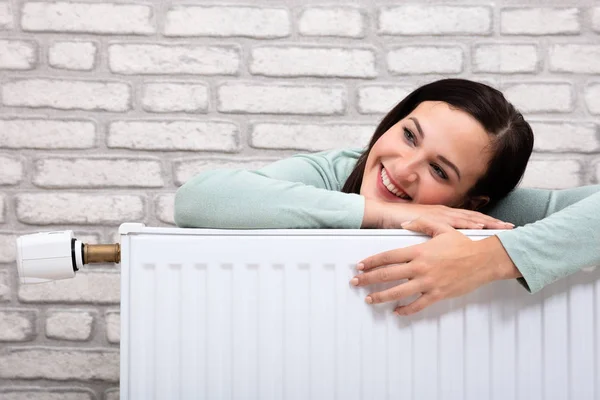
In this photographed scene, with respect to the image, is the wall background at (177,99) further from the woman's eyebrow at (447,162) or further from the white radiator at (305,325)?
the white radiator at (305,325)

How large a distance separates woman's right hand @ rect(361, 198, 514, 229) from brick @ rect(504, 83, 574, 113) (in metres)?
0.80

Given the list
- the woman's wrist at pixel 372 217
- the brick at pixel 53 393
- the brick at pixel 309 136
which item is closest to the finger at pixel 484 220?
the woman's wrist at pixel 372 217

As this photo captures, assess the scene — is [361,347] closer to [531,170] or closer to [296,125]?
[296,125]

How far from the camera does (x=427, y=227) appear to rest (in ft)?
2.54

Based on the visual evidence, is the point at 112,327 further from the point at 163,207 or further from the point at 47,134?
the point at 47,134

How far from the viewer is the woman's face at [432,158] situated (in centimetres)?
97

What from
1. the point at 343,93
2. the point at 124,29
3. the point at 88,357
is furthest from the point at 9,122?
the point at 343,93

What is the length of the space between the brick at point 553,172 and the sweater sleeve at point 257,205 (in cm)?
88

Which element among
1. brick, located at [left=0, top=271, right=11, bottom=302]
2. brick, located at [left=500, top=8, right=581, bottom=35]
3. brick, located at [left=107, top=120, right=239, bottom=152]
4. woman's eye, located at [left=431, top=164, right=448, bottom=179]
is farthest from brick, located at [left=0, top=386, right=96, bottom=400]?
brick, located at [left=500, top=8, right=581, bottom=35]

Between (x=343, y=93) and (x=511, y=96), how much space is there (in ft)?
1.43

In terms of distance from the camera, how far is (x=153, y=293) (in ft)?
2.58

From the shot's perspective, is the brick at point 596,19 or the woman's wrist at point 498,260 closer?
the woman's wrist at point 498,260

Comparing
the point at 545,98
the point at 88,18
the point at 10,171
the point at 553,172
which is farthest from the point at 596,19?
the point at 10,171

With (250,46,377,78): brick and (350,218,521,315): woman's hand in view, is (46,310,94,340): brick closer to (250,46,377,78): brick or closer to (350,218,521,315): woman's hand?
(250,46,377,78): brick
